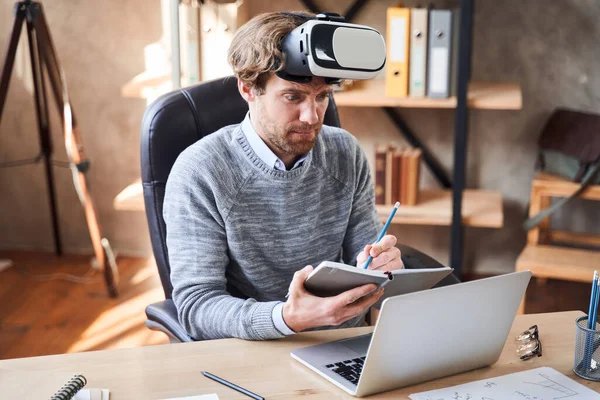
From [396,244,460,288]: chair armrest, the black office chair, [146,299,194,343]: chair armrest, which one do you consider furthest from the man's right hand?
[396,244,460,288]: chair armrest

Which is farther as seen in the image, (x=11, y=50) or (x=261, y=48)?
(x=11, y=50)

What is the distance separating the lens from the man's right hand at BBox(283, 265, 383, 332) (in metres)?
1.25

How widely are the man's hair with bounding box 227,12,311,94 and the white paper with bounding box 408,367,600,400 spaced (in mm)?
672

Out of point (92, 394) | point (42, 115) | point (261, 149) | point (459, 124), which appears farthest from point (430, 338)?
point (42, 115)

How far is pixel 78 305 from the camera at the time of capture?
3004 millimetres

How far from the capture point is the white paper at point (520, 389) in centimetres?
113

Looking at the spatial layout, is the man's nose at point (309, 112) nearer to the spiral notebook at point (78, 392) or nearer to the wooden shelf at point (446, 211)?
the spiral notebook at point (78, 392)

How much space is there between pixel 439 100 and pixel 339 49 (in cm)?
145

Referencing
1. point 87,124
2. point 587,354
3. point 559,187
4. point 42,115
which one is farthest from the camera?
point 87,124

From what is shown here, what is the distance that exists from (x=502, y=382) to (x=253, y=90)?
2.49 feet

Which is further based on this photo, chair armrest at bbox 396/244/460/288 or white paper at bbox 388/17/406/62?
white paper at bbox 388/17/406/62

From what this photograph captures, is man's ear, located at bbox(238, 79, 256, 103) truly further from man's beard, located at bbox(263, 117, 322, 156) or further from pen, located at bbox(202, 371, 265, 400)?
pen, located at bbox(202, 371, 265, 400)

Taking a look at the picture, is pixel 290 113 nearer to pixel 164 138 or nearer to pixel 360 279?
pixel 164 138

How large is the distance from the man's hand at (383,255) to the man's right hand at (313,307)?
12 centimetres
